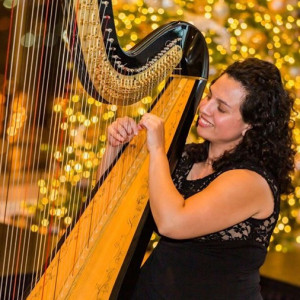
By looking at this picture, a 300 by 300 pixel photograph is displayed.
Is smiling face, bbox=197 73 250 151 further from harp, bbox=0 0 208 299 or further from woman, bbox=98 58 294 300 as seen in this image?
harp, bbox=0 0 208 299

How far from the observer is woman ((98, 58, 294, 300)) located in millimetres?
1821

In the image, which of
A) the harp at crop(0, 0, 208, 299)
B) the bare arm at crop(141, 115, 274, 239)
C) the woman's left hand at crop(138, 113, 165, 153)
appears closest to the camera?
the harp at crop(0, 0, 208, 299)

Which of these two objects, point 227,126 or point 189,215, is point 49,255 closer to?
point 189,215

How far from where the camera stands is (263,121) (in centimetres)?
197

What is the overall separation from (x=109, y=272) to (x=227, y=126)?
512mm

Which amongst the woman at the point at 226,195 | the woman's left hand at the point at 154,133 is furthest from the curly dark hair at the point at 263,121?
the woman's left hand at the point at 154,133

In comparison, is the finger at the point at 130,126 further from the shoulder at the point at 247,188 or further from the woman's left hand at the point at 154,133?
the shoulder at the point at 247,188

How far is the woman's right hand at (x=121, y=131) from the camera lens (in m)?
2.18

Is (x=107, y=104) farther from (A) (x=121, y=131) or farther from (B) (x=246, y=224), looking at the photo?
(B) (x=246, y=224)

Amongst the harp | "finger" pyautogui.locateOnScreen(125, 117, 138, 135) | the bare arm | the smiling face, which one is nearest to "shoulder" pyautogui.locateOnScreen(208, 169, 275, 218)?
the bare arm

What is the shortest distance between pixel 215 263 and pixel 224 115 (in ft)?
1.32

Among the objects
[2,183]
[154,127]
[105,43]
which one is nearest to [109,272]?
[154,127]

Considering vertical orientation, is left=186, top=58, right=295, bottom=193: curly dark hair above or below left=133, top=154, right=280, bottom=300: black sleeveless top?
above

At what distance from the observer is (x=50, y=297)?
1.76 meters
